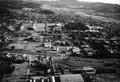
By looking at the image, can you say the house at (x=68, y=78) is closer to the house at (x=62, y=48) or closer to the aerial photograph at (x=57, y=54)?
the aerial photograph at (x=57, y=54)

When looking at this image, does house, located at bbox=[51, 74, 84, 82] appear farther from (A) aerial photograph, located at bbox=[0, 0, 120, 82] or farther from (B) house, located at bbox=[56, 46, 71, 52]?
(B) house, located at bbox=[56, 46, 71, 52]

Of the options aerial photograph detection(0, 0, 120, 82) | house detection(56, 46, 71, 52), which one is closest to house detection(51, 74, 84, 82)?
aerial photograph detection(0, 0, 120, 82)

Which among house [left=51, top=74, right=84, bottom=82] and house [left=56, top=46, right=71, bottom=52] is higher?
house [left=56, top=46, right=71, bottom=52]

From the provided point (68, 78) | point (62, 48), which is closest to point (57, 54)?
point (62, 48)

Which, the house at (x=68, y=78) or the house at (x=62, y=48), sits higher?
the house at (x=62, y=48)

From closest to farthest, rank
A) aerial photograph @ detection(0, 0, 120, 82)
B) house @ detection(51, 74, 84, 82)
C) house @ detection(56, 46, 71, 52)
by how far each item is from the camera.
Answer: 1. house @ detection(51, 74, 84, 82)
2. aerial photograph @ detection(0, 0, 120, 82)
3. house @ detection(56, 46, 71, 52)

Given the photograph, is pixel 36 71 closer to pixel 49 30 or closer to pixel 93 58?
pixel 93 58

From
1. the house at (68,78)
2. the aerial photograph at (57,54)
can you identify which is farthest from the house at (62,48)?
the house at (68,78)

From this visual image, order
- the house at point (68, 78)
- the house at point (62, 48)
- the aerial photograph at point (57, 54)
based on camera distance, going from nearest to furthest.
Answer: the house at point (68, 78), the aerial photograph at point (57, 54), the house at point (62, 48)

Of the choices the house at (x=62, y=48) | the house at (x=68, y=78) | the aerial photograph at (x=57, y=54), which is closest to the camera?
the house at (x=68, y=78)

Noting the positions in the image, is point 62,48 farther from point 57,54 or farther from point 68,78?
point 68,78

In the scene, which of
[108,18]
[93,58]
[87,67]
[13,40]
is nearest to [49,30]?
[13,40]
